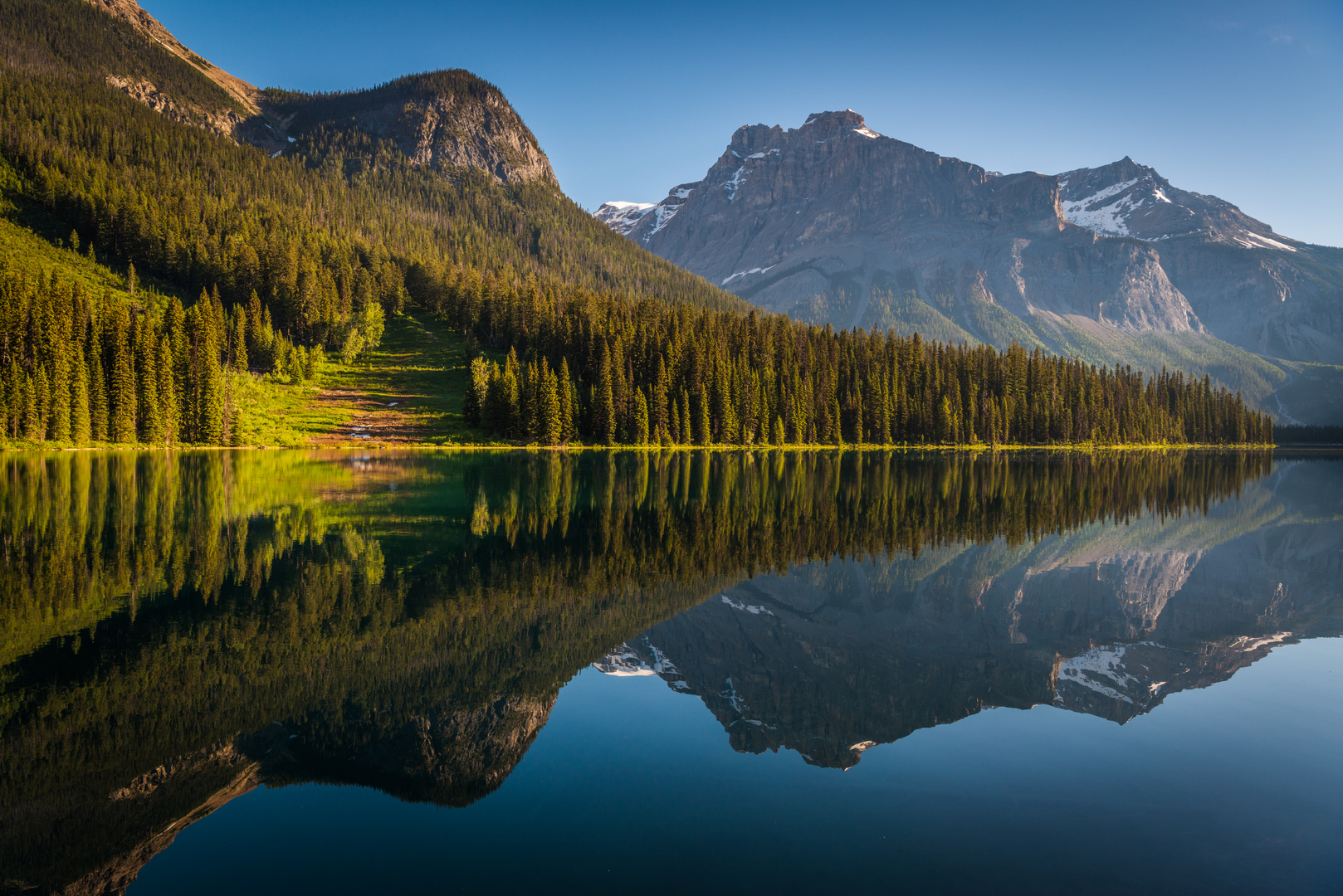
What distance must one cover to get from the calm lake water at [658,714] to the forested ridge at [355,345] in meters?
76.8

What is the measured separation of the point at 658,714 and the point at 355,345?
144135 millimetres

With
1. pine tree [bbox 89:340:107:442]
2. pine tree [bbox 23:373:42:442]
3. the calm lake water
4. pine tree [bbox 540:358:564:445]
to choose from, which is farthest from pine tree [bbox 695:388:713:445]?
the calm lake water

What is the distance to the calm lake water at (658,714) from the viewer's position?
24.3 feet

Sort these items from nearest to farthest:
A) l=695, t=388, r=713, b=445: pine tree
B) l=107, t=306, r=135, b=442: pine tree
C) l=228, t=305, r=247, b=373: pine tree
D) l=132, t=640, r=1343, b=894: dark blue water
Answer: l=132, t=640, r=1343, b=894: dark blue water
l=107, t=306, r=135, b=442: pine tree
l=695, t=388, r=713, b=445: pine tree
l=228, t=305, r=247, b=373: pine tree

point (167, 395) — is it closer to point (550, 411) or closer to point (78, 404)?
point (78, 404)

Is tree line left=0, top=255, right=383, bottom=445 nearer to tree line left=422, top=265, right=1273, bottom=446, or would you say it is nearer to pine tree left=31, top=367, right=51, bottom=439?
pine tree left=31, top=367, right=51, bottom=439

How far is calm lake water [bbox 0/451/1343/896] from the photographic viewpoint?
7.39 meters

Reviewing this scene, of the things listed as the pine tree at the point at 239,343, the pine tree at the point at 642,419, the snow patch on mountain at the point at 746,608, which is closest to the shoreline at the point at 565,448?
the pine tree at the point at 642,419

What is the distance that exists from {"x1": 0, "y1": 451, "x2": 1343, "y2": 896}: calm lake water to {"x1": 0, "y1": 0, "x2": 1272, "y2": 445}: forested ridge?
252 ft

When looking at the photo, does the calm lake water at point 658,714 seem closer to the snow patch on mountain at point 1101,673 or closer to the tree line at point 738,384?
the snow patch on mountain at point 1101,673

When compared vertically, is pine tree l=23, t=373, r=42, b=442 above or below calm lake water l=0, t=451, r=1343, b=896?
above

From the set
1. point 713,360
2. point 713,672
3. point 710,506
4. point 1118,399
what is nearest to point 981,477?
point 710,506

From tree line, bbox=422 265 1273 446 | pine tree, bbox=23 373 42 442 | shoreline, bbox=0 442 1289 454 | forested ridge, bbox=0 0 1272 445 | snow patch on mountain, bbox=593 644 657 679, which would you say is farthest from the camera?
tree line, bbox=422 265 1273 446

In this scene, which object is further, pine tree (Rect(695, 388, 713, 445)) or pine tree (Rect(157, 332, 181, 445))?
pine tree (Rect(695, 388, 713, 445))
